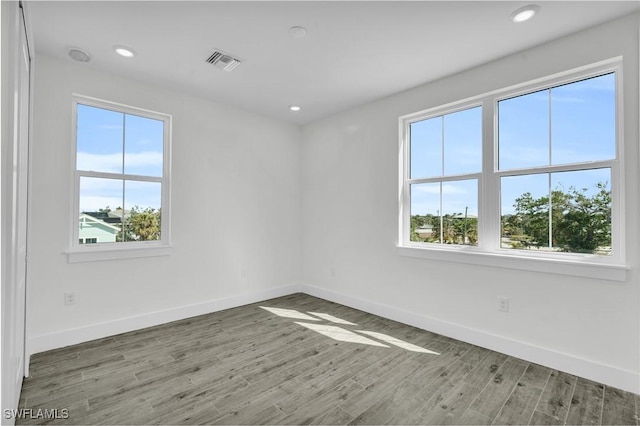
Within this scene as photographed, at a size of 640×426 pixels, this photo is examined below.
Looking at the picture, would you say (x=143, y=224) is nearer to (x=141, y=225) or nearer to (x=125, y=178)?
(x=141, y=225)

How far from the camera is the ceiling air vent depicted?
2778 millimetres

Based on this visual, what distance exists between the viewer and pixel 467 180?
3156 millimetres

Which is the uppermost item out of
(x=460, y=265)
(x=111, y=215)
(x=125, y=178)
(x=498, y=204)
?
(x=125, y=178)

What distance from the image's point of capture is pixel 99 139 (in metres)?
3.16

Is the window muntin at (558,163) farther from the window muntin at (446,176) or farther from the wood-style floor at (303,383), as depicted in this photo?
the wood-style floor at (303,383)

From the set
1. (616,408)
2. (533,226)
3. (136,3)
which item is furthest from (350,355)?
(136,3)

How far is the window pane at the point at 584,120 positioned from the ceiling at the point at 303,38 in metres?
0.46

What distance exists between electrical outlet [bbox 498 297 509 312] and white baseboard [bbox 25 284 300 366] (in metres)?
2.90

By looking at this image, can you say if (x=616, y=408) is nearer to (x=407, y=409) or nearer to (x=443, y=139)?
(x=407, y=409)

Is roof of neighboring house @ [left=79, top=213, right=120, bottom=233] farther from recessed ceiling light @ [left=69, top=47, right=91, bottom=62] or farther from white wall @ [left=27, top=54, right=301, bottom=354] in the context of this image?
recessed ceiling light @ [left=69, top=47, right=91, bottom=62]

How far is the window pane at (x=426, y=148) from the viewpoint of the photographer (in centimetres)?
344

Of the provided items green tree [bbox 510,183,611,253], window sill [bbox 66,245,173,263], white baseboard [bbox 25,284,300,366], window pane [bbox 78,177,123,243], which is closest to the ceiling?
window pane [bbox 78,177,123,243]

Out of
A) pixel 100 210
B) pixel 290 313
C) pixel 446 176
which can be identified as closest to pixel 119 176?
pixel 100 210

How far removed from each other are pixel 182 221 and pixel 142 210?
43 centimetres
